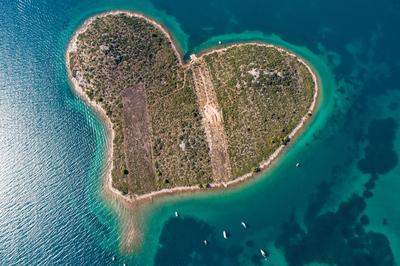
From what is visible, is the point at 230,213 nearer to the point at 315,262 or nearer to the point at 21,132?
the point at 315,262

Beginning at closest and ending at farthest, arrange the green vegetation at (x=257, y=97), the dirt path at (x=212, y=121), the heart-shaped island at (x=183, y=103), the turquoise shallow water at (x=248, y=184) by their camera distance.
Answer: the turquoise shallow water at (x=248, y=184) → the dirt path at (x=212, y=121) → the heart-shaped island at (x=183, y=103) → the green vegetation at (x=257, y=97)

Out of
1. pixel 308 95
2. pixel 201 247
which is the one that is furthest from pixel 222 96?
pixel 201 247

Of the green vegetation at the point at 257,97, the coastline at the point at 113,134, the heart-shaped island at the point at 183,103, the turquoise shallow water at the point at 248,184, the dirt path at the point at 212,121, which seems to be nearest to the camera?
the turquoise shallow water at the point at 248,184

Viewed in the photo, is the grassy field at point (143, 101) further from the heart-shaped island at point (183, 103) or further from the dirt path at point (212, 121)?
the dirt path at point (212, 121)


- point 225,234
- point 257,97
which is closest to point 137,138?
point 257,97

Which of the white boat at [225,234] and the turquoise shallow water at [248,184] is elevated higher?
the turquoise shallow water at [248,184]

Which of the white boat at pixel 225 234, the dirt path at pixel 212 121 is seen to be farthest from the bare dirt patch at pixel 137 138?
the white boat at pixel 225 234

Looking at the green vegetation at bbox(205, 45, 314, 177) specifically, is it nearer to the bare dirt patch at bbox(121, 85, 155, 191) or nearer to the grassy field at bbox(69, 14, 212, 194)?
the grassy field at bbox(69, 14, 212, 194)
